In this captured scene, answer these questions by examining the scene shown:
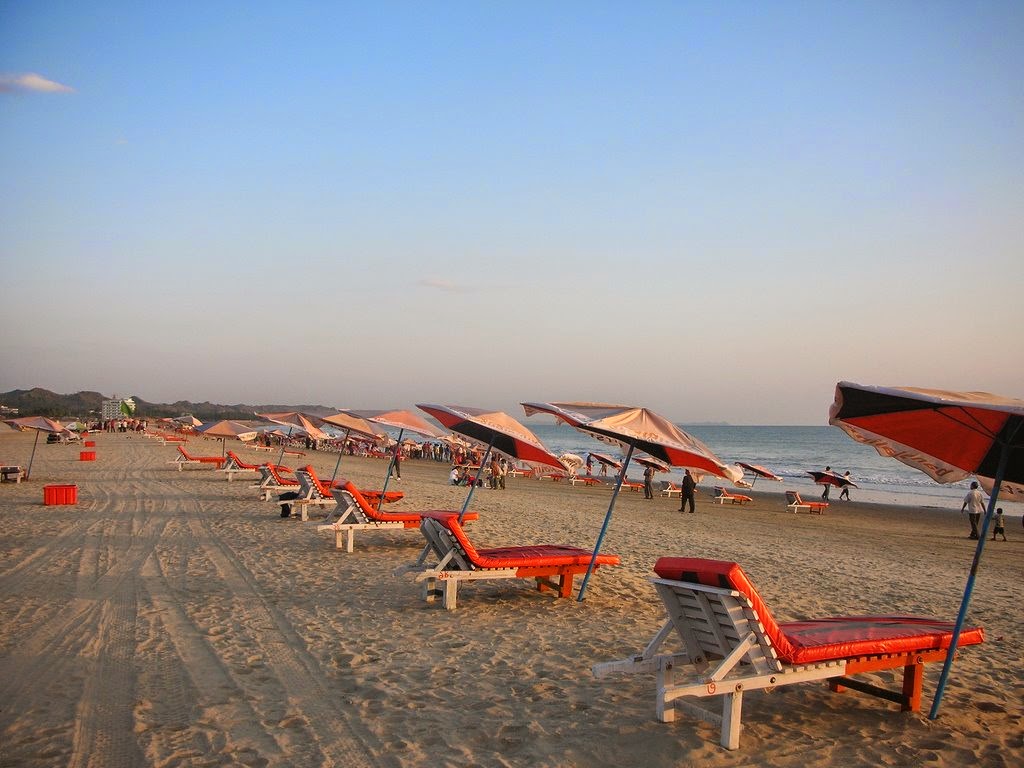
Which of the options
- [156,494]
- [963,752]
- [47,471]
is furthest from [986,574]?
[47,471]

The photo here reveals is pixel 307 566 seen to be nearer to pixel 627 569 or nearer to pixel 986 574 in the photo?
pixel 627 569

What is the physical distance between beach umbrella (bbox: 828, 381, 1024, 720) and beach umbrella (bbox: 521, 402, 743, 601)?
1831 millimetres

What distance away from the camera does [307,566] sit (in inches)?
388

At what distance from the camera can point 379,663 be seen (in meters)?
5.85

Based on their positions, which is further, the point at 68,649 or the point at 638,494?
the point at 638,494

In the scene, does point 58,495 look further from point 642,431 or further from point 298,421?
point 642,431

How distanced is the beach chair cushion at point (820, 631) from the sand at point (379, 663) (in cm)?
→ 47

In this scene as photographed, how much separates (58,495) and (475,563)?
39.5ft

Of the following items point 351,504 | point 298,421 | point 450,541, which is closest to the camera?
point 450,541

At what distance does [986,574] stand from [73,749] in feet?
42.9

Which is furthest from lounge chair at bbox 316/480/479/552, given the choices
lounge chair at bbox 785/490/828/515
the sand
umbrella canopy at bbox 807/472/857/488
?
umbrella canopy at bbox 807/472/857/488

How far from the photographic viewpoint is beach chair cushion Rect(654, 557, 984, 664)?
4.35 metres

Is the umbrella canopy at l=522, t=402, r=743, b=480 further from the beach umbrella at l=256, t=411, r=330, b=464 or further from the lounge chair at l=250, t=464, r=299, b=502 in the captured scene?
the beach umbrella at l=256, t=411, r=330, b=464

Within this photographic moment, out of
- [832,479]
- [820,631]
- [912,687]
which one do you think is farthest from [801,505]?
[820,631]
